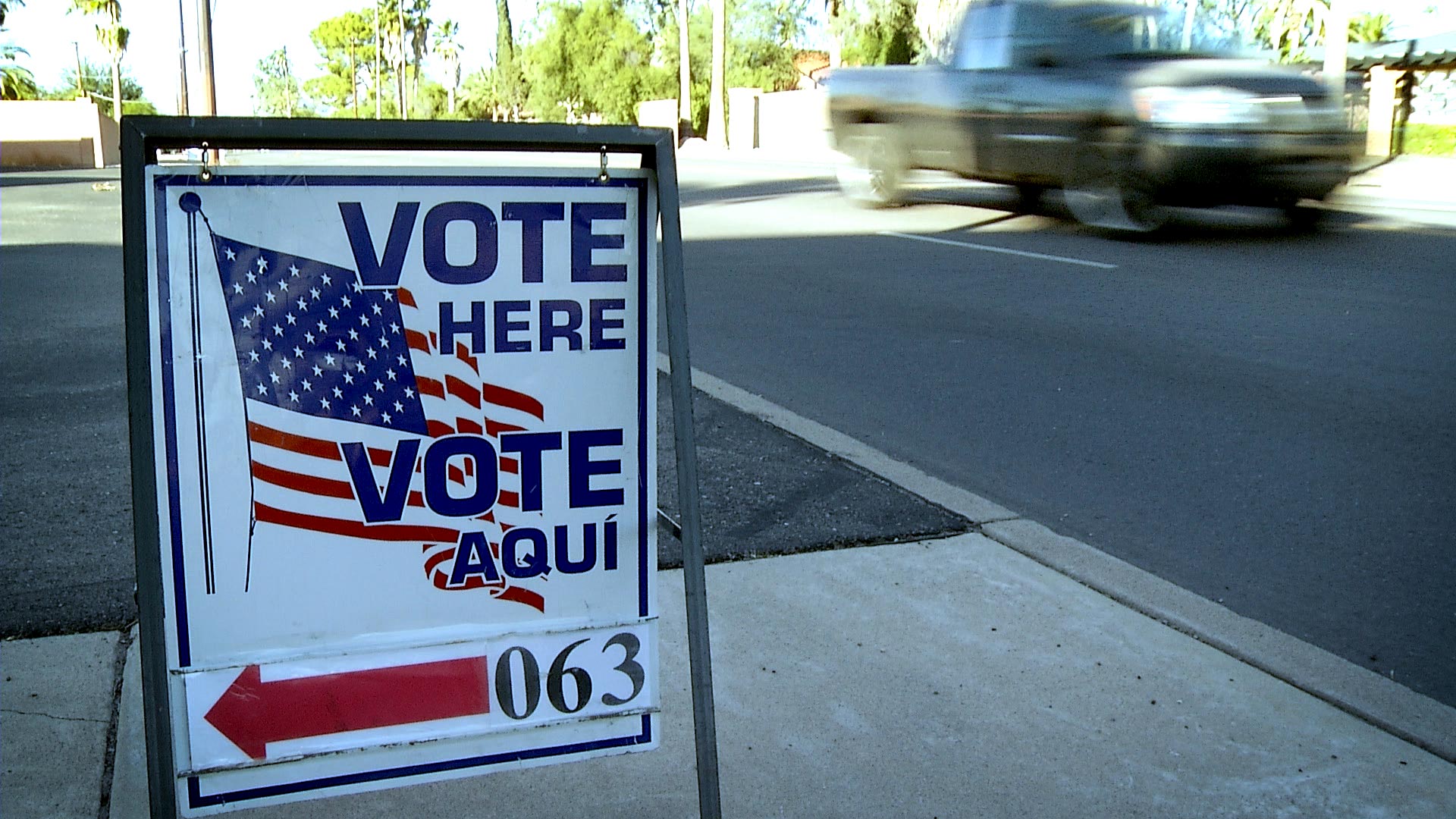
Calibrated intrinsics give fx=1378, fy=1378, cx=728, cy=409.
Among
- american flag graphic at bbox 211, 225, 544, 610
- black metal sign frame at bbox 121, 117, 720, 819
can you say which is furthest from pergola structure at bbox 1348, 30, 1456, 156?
american flag graphic at bbox 211, 225, 544, 610

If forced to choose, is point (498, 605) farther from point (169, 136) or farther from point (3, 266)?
point (3, 266)

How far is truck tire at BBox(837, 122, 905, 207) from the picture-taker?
1587 cm

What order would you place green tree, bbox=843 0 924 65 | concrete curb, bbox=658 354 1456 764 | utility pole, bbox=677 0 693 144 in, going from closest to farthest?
concrete curb, bbox=658 354 1456 764
green tree, bbox=843 0 924 65
utility pole, bbox=677 0 693 144

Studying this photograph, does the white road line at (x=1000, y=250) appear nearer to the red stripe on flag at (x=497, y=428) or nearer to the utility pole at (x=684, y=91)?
the red stripe on flag at (x=497, y=428)

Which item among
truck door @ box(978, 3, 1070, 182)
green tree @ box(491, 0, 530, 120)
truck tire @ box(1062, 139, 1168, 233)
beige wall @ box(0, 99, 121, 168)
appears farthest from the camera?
green tree @ box(491, 0, 530, 120)

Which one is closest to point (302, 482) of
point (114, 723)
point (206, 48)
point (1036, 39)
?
point (114, 723)

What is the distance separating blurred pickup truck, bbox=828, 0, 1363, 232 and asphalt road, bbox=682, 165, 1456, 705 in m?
0.57

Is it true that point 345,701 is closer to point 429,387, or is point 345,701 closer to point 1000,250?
point 429,387

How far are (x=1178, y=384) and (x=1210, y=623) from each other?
11.4 feet

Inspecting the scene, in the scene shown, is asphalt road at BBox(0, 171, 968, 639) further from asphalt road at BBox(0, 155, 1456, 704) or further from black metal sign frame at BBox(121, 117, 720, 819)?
black metal sign frame at BBox(121, 117, 720, 819)

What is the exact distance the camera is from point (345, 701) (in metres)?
2.43

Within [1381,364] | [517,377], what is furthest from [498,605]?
[1381,364]

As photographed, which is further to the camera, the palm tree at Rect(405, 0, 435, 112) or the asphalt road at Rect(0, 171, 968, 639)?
the palm tree at Rect(405, 0, 435, 112)

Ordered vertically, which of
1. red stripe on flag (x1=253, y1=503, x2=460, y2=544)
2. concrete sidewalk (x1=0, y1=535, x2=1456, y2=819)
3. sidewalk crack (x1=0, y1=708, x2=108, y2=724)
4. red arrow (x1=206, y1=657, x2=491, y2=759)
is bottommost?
concrete sidewalk (x1=0, y1=535, x2=1456, y2=819)
